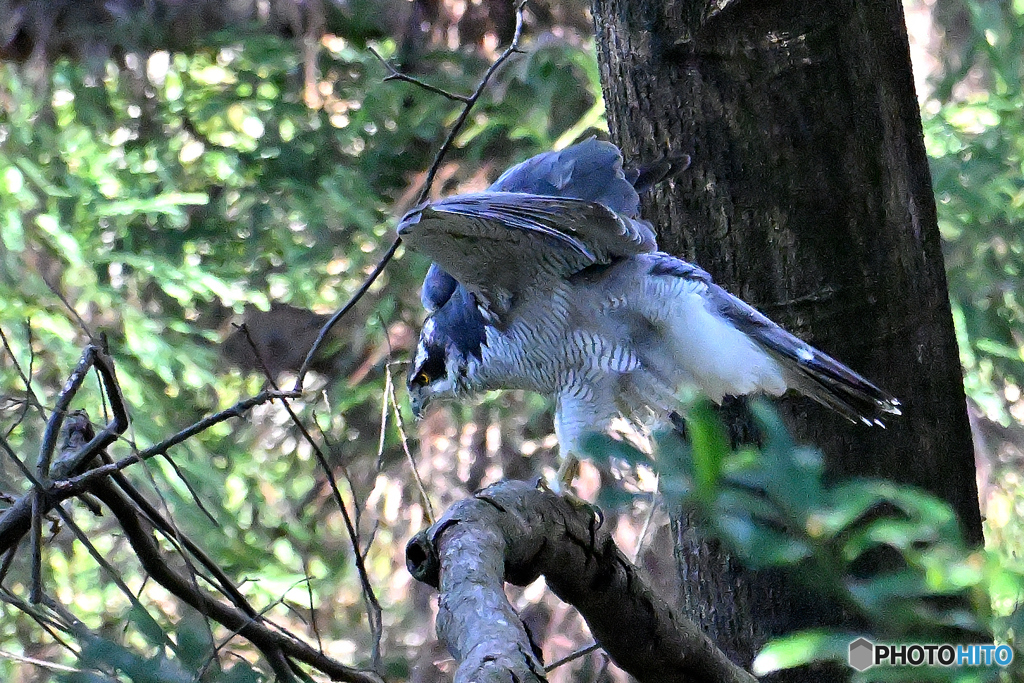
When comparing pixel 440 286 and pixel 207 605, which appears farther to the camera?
pixel 440 286

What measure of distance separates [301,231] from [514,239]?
2.69 metres

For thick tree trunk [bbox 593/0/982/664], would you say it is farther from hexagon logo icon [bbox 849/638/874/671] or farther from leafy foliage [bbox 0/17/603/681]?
leafy foliage [bbox 0/17/603/681]

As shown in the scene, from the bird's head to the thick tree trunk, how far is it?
0.62 meters

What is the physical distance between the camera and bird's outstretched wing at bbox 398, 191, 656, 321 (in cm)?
174

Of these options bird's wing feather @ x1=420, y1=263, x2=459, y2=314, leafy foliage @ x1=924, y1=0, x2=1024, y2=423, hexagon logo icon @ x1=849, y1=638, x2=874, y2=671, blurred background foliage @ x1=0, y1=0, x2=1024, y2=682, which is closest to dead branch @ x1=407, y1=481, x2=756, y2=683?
hexagon logo icon @ x1=849, y1=638, x2=874, y2=671

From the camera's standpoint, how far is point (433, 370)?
2279 mm

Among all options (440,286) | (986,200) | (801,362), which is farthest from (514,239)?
(986,200)

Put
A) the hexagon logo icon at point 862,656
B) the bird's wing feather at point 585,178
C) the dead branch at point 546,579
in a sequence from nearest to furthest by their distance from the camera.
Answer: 1. the hexagon logo icon at point 862,656
2. the dead branch at point 546,579
3. the bird's wing feather at point 585,178

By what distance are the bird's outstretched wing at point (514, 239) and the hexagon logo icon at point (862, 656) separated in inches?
44.8

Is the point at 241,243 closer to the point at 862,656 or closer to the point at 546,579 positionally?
the point at 546,579

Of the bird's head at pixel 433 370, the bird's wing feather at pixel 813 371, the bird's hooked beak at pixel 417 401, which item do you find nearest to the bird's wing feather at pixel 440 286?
the bird's head at pixel 433 370

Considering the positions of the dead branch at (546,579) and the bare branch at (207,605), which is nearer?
the dead branch at (546,579)

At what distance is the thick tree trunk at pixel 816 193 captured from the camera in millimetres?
1841

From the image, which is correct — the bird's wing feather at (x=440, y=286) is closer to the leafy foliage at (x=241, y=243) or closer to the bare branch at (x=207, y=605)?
the bare branch at (x=207, y=605)
